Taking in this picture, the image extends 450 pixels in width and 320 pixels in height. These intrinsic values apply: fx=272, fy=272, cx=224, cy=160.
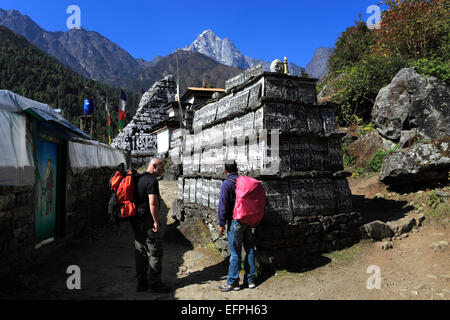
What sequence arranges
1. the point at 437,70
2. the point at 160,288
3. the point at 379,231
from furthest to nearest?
the point at 437,70, the point at 379,231, the point at 160,288

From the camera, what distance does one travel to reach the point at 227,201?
4.28m

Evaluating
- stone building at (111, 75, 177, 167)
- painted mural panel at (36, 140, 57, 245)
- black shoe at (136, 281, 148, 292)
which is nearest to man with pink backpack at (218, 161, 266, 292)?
black shoe at (136, 281, 148, 292)

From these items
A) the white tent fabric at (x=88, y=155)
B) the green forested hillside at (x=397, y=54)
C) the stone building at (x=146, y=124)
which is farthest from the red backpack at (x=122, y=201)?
the stone building at (x=146, y=124)

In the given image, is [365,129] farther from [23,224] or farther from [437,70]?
[23,224]

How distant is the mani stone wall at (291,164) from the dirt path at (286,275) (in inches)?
16.2

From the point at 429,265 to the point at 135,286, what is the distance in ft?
15.6

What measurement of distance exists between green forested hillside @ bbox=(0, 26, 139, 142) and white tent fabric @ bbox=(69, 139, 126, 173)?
140ft

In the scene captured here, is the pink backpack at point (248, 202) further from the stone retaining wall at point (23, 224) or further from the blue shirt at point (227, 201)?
the stone retaining wall at point (23, 224)

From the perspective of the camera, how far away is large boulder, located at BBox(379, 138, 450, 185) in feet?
21.0

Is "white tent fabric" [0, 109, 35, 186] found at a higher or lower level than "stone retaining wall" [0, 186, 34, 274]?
higher

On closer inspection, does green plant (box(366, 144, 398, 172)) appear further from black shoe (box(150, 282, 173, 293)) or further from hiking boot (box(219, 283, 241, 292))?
black shoe (box(150, 282, 173, 293))

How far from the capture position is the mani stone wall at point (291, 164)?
15.8 ft

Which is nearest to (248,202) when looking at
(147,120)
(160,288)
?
(160,288)

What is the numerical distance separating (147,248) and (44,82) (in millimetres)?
66378
